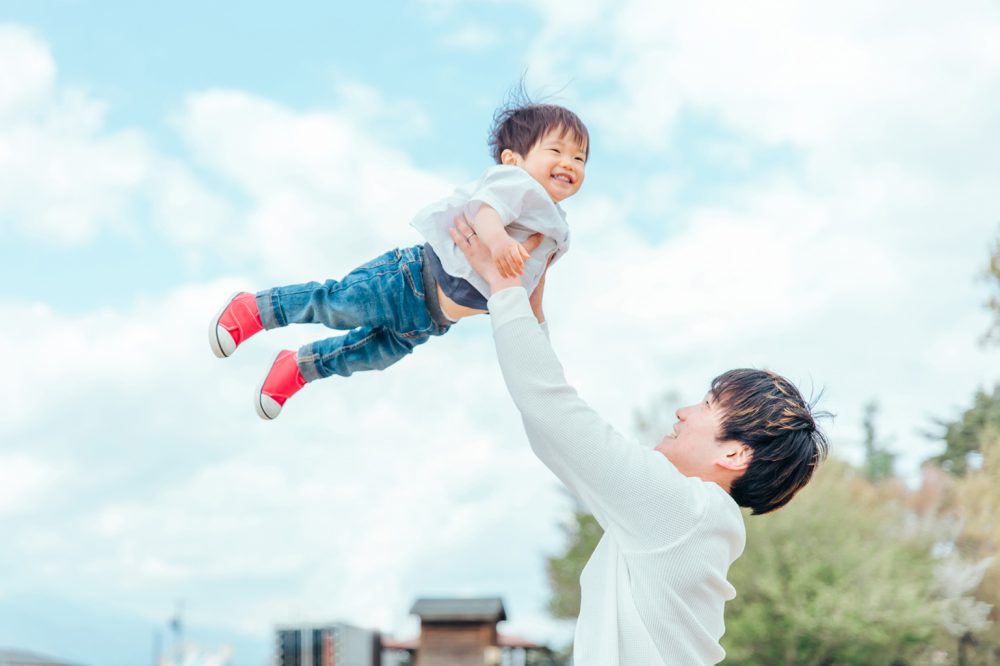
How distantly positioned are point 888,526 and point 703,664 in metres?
30.8

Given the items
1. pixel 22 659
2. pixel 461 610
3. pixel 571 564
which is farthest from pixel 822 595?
pixel 22 659

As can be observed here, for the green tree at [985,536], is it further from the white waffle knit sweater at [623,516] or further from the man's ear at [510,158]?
the white waffle knit sweater at [623,516]

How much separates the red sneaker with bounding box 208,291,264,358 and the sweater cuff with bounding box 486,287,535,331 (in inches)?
45.4

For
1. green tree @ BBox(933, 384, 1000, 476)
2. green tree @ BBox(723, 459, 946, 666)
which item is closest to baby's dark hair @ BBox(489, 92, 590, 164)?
green tree @ BBox(723, 459, 946, 666)

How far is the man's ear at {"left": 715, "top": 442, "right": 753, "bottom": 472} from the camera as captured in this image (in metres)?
2.91

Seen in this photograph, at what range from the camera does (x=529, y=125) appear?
345 cm

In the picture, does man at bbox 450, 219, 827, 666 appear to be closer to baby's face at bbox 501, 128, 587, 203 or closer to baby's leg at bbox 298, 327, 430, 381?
baby's face at bbox 501, 128, 587, 203

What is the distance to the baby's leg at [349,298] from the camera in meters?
3.49

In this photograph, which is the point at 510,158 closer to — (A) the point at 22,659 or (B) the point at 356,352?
(B) the point at 356,352

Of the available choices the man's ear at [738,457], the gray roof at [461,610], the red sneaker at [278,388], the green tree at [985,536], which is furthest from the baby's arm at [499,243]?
the green tree at [985,536]

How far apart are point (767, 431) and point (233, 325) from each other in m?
1.70

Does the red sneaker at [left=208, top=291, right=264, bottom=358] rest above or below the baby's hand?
above

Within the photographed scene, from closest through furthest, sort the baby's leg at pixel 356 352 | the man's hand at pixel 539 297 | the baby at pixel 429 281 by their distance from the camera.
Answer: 1. the baby at pixel 429 281
2. the man's hand at pixel 539 297
3. the baby's leg at pixel 356 352

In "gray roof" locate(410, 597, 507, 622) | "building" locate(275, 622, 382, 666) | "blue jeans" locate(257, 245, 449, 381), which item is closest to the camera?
A: "blue jeans" locate(257, 245, 449, 381)
